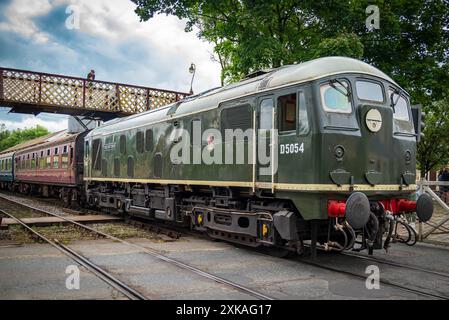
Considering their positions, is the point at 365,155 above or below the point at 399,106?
below

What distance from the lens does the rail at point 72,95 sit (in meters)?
19.3

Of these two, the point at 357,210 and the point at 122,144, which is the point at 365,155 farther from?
the point at 122,144

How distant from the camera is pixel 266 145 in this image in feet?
27.1

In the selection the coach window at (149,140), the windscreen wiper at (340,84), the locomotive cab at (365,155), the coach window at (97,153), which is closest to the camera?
the locomotive cab at (365,155)

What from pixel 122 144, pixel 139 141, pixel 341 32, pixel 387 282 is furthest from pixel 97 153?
pixel 387 282

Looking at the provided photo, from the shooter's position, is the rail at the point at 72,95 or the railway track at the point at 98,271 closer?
the railway track at the point at 98,271

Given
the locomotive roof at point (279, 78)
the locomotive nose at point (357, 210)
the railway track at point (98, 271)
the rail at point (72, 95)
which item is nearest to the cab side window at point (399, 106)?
the locomotive roof at point (279, 78)

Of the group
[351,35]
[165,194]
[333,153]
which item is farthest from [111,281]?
[351,35]

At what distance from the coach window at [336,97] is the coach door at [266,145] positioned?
39.6 inches

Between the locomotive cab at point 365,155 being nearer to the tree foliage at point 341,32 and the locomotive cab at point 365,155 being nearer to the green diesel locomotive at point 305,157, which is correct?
the green diesel locomotive at point 305,157

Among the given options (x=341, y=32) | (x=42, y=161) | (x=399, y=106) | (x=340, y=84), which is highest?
(x=341, y=32)

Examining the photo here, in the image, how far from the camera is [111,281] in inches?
257

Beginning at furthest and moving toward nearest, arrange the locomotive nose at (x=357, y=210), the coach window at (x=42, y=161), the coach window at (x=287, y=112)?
the coach window at (x=42, y=161)
the coach window at (x=287, y=112)
the locomotive nose at (x=357, y=210)

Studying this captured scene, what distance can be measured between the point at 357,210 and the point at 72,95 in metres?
17.0
